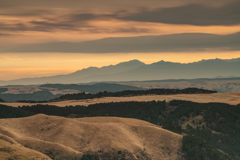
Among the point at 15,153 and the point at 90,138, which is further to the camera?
the point at 90,138

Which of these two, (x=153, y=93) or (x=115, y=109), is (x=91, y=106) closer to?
(x=115, y=109)

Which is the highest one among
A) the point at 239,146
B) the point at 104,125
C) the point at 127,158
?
the point at 104,125

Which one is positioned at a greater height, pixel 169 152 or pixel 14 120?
pixel 14 120

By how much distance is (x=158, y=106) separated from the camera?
106 meters

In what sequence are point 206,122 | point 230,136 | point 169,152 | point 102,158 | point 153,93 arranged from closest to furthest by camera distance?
point 102,158 → point 169,152 → point 230,136 → point 206,122 → point 153,93

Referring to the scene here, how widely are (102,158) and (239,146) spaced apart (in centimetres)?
4234

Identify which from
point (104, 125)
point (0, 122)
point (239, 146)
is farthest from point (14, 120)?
point (239, 146)

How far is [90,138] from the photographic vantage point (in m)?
46.0

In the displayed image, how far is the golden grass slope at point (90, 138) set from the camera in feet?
133

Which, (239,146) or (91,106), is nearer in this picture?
(239,146)

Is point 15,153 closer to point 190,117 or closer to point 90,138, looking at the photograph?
point 90,138

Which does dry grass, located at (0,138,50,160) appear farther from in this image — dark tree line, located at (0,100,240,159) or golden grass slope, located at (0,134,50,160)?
dark tree line, located at (0,100,240,159)

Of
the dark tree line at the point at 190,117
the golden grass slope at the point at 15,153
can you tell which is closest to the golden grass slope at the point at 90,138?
the dark tree line at the point at 190,117

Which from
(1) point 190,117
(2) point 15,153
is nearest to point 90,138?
(2) point 15,153
